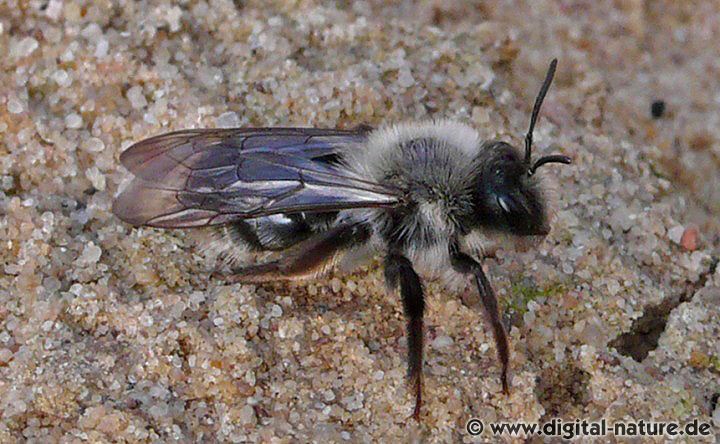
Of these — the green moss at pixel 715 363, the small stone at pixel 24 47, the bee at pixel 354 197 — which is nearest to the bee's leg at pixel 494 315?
the bee at pixel 354 197

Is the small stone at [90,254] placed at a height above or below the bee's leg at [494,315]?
above

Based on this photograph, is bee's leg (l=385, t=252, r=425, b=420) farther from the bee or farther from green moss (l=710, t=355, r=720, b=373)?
green moss (l=710, t=355, r=720, b=373)

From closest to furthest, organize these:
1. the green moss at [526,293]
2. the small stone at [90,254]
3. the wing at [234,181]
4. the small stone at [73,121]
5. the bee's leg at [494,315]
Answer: the wing at [234,181] → the bee's leg at [494,315] → the small stone at [90,254] → the green moss at [526,293] → the small stone at [73,121]

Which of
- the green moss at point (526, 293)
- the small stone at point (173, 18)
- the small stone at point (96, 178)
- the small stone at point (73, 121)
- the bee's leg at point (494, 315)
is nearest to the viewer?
the bee's leg at point (494, 315)

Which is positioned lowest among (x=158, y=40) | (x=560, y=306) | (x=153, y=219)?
(x=560, y=306)

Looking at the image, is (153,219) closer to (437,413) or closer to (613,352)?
(437,413)

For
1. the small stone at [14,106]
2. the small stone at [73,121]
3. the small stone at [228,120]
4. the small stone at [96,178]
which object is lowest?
the small stone at [96,178]

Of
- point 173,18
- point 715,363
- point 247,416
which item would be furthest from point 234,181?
point 715,363

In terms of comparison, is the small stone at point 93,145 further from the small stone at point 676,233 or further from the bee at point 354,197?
the small stone at point 676,233

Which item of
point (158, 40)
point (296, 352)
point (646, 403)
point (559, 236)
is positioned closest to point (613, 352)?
point (646, 403)
